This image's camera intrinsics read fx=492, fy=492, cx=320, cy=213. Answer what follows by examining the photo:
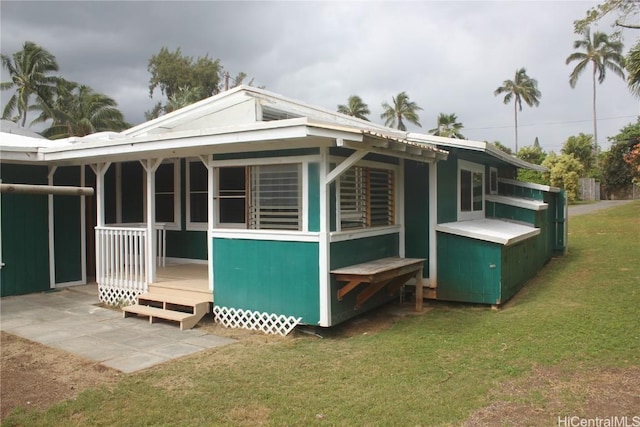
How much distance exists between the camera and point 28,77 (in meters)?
30.8

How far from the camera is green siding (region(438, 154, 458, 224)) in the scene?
25.6 ft

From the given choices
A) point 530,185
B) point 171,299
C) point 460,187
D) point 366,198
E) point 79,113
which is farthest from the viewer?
point 79,113

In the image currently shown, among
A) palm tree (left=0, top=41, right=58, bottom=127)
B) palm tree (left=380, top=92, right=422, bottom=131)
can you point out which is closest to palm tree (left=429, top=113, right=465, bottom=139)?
palm tree (left=380, top=92, right=422, bottom=131)

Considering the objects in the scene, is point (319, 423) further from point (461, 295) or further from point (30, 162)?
point (30, 162)

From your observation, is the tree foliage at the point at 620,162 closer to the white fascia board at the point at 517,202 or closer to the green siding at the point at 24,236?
the white fascia board at the point at 517,202

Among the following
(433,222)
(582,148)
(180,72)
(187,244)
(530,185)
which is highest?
(180,72)

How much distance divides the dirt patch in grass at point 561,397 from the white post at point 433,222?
3.18 metres

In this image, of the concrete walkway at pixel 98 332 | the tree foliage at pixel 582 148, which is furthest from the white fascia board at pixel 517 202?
the tree foliage at pixel 582 148

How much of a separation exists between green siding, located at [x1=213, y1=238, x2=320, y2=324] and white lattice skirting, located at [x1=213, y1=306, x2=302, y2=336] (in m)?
0.06

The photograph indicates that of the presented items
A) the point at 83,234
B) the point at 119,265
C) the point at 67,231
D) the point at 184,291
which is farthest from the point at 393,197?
the point at 67,231

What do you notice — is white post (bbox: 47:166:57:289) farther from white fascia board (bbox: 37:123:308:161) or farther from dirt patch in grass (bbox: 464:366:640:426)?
dirt patch in grass (bbox: 464:366:640:426)

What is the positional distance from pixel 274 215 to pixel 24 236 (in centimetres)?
473

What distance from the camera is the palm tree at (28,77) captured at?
101 feet

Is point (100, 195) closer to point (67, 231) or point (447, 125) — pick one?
point (67, 231)
